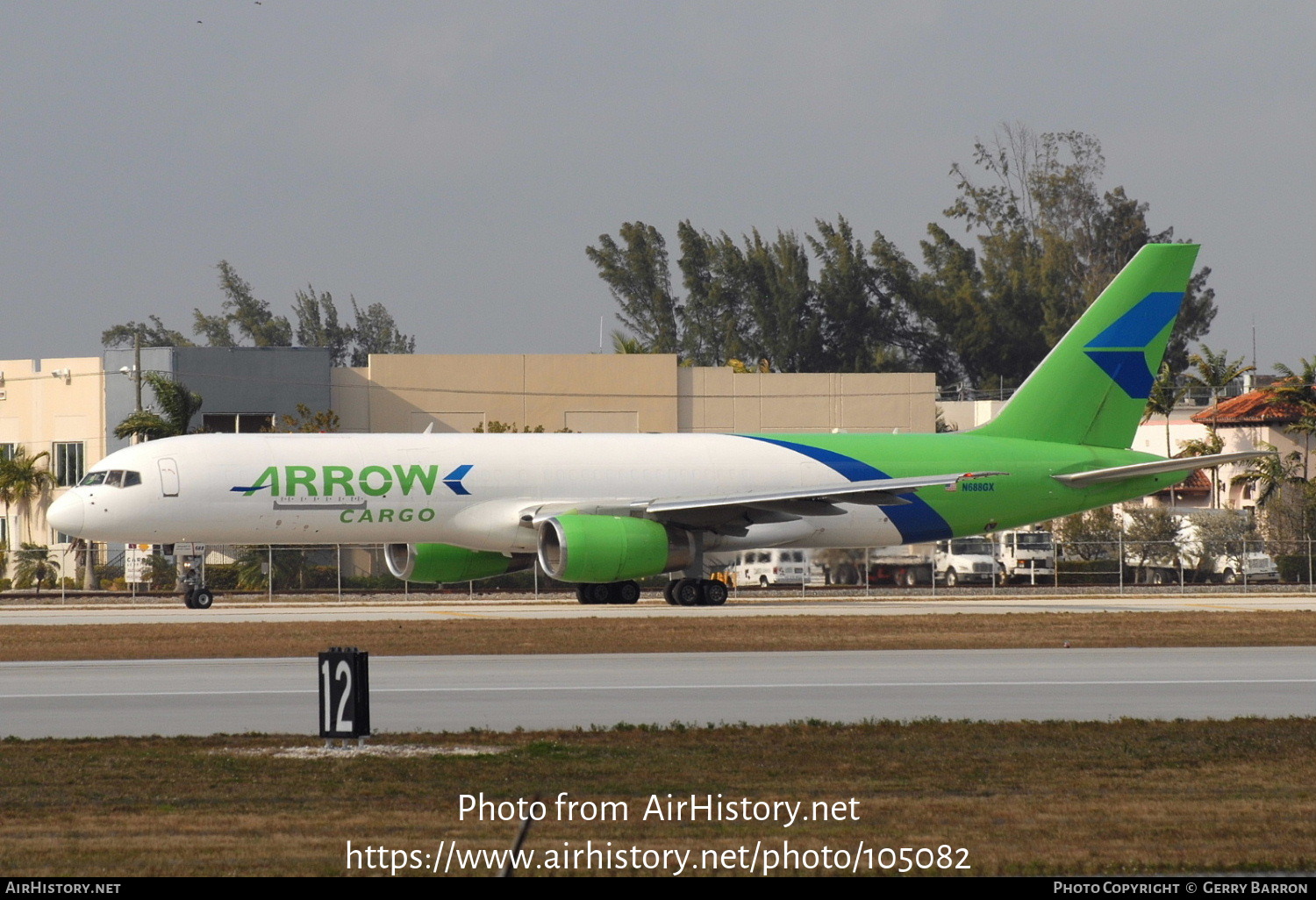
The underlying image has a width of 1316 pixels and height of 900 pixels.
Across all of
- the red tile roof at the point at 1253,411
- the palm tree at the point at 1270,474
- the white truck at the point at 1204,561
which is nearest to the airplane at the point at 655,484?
the white truck at the point at 1204,561

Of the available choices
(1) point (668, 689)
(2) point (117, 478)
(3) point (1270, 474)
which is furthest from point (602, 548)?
(3) point (1270, 474)

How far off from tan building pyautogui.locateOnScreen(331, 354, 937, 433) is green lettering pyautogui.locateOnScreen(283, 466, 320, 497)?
33675mm

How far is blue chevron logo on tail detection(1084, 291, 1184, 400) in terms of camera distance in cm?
4038

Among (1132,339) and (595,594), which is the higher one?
(1132,339)

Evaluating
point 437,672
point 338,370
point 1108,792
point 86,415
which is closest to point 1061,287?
point 338,370

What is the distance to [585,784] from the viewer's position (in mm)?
11781

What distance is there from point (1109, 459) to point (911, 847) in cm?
3253

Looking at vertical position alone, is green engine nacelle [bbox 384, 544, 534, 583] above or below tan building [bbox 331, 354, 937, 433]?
below

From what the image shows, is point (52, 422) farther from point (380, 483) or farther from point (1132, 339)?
point (1132, 339)

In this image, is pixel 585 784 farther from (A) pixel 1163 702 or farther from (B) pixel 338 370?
(B) pixel 338 370

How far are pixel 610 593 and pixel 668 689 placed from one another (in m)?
19.4

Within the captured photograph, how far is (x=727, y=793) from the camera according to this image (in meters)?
11.4

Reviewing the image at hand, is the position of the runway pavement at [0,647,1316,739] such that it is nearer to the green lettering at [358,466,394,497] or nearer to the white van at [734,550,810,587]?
the green lettering at [358,466,394,497]

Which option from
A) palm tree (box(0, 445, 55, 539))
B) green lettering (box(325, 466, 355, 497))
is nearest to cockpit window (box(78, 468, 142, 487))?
green lettering (box(325, 466, 355, 497))
